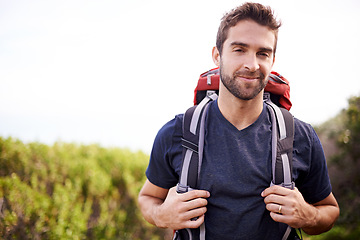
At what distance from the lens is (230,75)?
87.7 inches

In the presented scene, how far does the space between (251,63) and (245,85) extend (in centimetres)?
16

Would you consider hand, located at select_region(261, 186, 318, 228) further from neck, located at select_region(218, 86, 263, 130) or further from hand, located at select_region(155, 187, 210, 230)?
neck, located at select_region(218, 86, 263, 130)

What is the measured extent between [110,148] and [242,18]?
4693 millimetres

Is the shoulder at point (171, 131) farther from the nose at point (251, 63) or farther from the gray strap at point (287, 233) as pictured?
the gray strap at point (287, 233)

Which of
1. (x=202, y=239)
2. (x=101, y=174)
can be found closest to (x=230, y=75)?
(x=202, y=239)

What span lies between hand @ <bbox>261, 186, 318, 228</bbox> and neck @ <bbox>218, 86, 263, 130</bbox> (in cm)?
51

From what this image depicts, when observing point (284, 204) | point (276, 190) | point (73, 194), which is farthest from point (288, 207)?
point (73, 194)

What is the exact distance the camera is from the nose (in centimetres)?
218

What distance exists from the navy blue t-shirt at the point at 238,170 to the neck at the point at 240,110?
44mm

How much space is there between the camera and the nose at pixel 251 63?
2.18 meters

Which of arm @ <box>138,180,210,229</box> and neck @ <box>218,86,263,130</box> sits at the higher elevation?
neck @ <box>218,86,263,130</box>

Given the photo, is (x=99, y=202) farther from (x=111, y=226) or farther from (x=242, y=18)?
(x=242, y=18)

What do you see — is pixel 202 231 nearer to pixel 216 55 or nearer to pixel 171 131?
pixel 171 131

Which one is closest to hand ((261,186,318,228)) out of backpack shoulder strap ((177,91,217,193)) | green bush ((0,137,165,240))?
backpack shoulder strap ((177,91,217,193))
